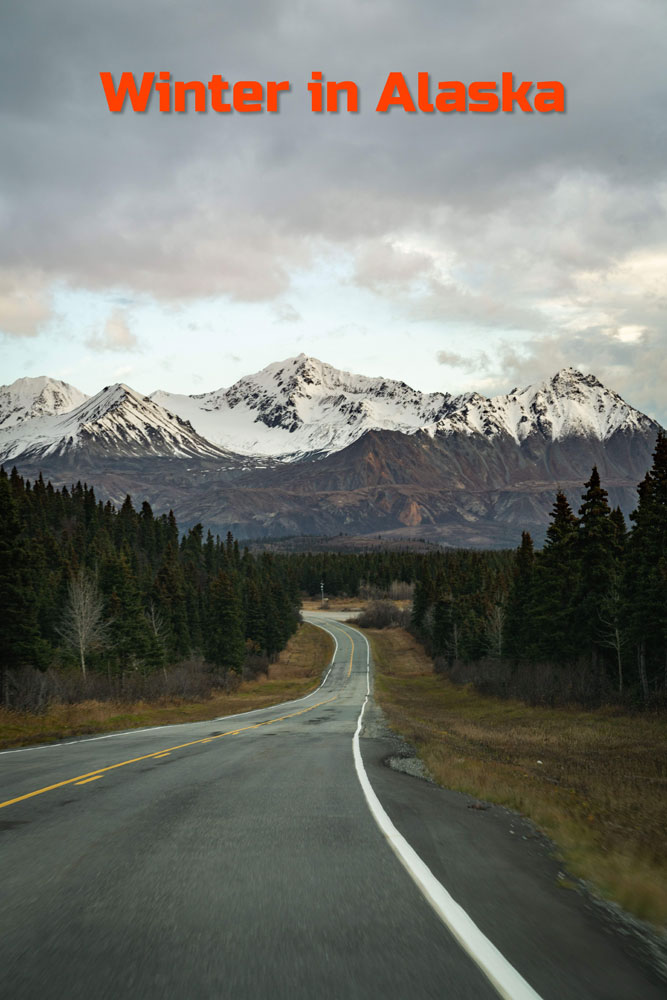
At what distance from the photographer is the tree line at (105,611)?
1310 inches

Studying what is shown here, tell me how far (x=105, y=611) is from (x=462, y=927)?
2328 inches

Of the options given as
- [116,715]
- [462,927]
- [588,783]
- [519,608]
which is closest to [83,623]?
[116,715]

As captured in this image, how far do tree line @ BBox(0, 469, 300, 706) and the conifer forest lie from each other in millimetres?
134

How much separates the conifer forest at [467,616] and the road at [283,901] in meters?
20.3

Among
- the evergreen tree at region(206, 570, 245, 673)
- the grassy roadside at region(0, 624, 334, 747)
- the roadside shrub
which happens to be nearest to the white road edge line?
the grassy roadside at region(0, 624, 334, 747)

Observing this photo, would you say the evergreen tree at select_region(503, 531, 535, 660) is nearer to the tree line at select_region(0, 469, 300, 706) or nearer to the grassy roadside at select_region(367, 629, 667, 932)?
the grassy roadside at select_region(367, 629, 667, 932)

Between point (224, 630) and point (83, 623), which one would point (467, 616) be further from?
point (83, 623)

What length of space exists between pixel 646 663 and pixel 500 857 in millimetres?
38380

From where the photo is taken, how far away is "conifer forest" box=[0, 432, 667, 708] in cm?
3428

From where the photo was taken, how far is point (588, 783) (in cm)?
1255

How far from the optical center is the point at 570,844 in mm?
7266

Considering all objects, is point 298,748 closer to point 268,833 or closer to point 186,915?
point 268,833

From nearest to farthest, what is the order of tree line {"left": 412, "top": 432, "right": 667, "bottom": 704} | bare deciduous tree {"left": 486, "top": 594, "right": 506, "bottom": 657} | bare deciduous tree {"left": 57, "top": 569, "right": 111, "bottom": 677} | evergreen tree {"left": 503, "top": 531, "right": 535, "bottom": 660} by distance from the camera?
1. tree line {"left": 412, "top": 432, "right": 667, "bottom": 704}
2. bare deciduous tree {"left": 57, "top": 569, "right": 111, "bottom": 677}
3. evergreen tree {"left": 503, "top": 531, "right": 535, "bottom": 660}
4. bare deciduous tree {"left": 486, "top": 594, "right": 506, "bottom": 657}

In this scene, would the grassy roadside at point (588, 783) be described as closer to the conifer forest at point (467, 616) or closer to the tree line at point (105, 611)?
the conifer forest at point (467, 616)
